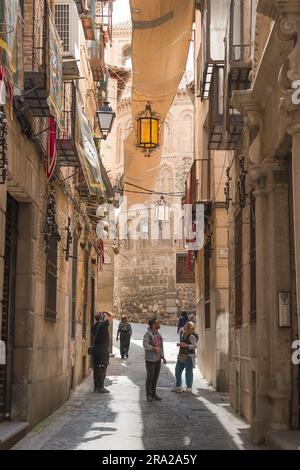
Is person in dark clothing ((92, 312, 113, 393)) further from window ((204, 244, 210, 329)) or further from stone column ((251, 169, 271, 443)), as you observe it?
stone column ((251, 169, 271, 443))

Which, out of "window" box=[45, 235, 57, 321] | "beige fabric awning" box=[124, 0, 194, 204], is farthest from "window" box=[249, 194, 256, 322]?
"beige fabric awning" box=[124, 0, 194, 204]

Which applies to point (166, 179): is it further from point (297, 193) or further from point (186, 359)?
point (297, 193)

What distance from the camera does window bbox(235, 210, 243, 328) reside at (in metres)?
12.3

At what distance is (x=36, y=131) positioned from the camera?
10.8 meters

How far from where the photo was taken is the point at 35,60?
33.1ft

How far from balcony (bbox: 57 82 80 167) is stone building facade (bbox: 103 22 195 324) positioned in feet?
104

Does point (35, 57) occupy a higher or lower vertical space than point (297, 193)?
higher

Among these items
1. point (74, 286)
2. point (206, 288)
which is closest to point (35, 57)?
point (74, 286)

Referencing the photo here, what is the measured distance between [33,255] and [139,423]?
2.89 meters

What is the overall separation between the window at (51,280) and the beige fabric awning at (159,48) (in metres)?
4.70

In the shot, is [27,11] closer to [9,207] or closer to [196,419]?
[9,207]

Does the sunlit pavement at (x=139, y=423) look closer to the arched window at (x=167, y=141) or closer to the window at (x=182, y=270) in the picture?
the window at (x=182, y=270)

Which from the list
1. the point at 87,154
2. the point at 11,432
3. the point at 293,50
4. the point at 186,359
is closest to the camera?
the point at 293,50

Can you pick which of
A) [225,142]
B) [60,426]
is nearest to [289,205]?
[225,142]
